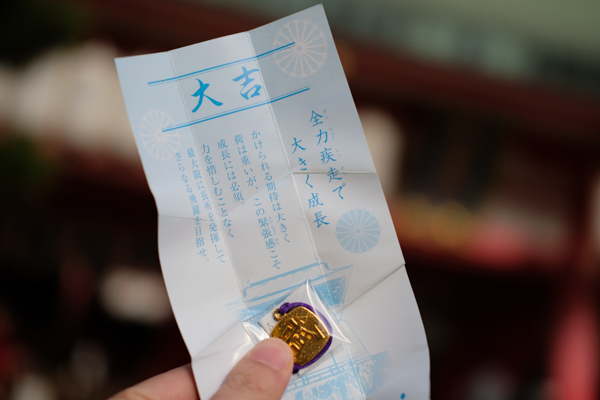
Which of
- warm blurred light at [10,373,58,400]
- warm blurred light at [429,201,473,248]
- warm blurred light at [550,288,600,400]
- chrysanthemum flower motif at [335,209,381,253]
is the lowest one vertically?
warm blurred light at [550,288,600,400]

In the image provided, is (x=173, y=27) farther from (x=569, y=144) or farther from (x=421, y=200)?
(x=569, y=144)

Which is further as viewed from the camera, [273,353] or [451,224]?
[451,224]

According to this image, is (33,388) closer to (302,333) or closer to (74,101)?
(74,101)

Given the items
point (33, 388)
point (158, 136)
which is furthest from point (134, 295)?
point (158, 136)

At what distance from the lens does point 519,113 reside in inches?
38.1

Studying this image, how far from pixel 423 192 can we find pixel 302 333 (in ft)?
2.44

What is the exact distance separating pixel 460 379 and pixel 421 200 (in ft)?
1.57

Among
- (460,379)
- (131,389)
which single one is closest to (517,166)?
(460,379)

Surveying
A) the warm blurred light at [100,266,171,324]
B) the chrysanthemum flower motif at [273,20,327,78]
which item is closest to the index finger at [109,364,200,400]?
the chrysanthemum flower motif at [273,20,327,78]

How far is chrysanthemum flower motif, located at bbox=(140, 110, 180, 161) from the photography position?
0.35 metres

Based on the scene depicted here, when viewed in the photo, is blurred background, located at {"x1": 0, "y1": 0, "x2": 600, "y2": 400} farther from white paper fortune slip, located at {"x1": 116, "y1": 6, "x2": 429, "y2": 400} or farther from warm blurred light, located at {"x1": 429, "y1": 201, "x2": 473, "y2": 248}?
white paper fortune slip, located at {"x1": 116, "y1": 6, "x2": 429, "y2": 400}

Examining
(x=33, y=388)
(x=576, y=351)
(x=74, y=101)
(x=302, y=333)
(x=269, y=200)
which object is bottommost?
(x=576, y=351)

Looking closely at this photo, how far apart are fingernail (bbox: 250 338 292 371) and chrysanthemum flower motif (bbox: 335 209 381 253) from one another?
11 cm

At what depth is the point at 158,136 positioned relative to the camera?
36 centimetres
